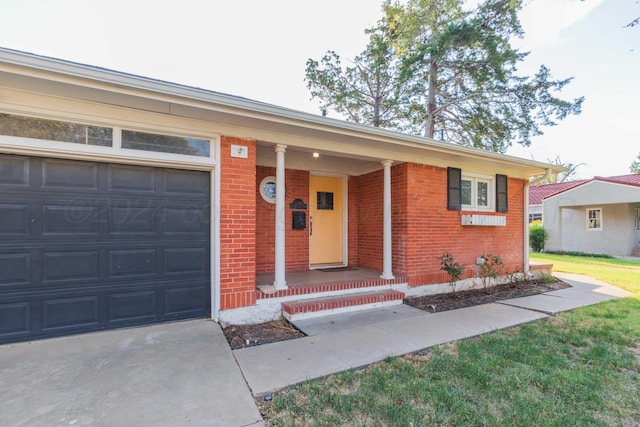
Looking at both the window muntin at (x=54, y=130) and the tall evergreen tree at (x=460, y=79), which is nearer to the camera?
the window muntin at (x=54, y=130)

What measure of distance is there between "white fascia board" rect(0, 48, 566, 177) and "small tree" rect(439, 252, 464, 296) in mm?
1989

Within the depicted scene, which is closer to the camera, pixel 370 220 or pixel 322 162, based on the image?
pixel 322 162

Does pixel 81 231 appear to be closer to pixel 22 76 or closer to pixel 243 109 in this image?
pixel 22 76

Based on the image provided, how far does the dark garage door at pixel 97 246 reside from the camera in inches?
118

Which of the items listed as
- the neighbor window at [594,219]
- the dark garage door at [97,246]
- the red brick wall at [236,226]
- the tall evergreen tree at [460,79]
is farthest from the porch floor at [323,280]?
the neighbor window at [594,219]

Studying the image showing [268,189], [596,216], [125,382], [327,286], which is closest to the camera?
[125,382]

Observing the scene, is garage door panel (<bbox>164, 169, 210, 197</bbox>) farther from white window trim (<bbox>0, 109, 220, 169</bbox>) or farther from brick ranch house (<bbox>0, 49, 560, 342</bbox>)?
white window trim (<bbox>0, 109, 220, 169</bbox>)

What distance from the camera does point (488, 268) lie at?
19.2 ft

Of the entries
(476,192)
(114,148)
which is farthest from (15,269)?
(476,192)

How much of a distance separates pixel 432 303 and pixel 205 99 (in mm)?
4612

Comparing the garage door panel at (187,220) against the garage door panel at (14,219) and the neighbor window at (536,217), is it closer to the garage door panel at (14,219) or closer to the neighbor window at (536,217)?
the garage door panel at (14,219)

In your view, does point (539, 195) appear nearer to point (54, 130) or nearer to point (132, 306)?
point (132, 306)

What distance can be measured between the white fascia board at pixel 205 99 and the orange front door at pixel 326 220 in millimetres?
1754

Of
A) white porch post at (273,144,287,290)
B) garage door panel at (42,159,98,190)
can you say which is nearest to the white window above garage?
garage door panel at (42,159,98,190)
